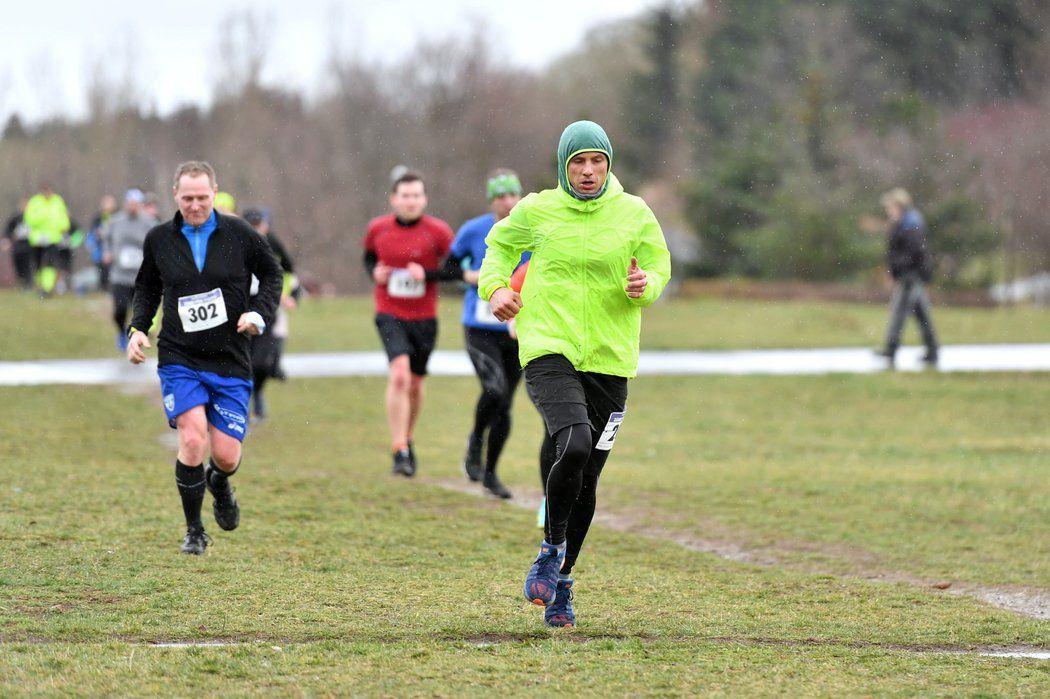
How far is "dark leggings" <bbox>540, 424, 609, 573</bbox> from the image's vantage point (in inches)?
243

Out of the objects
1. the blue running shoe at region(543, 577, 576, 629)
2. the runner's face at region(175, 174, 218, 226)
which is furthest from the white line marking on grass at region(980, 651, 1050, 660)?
the runner's face at region(175, 174, 218, 226)

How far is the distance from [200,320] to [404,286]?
3.90 meters

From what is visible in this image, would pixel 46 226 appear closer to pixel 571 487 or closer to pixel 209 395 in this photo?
pixel 209 395

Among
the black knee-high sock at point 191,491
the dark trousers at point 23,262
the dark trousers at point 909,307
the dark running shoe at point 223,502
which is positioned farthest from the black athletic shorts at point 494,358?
the dark trousers at point 23,262

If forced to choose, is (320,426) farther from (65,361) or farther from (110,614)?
(110,614)

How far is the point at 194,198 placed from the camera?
761cm

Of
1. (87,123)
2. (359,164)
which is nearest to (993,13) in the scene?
(359,164)

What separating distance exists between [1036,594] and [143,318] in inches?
191

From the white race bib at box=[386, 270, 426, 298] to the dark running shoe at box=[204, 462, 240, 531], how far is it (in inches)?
138

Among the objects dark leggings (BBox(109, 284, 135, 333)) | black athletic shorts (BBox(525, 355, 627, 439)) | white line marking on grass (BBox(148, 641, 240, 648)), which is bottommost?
white line marking on grass (BBox(148, 641, 240, 648))

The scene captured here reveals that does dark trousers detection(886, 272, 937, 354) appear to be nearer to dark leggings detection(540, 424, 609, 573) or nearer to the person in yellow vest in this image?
dark leggings detection(540, 424, 609, 573)

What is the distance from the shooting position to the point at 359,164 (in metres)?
62.6

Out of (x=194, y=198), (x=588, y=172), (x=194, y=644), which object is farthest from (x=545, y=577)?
(x=194, y=198)

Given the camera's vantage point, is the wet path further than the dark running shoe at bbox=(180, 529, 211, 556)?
Yes
